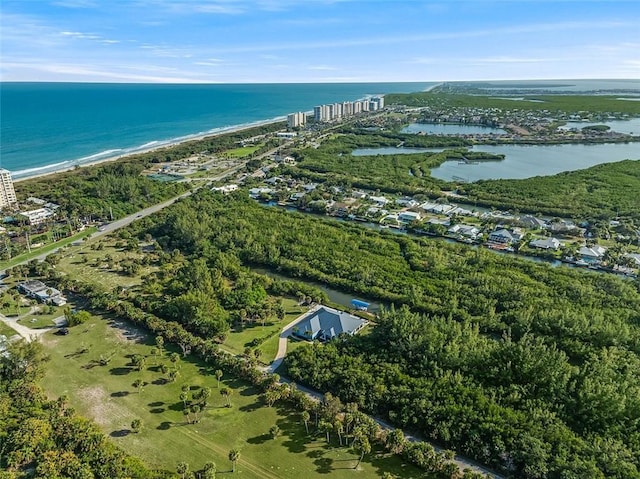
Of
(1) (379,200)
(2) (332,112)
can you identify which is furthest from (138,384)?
(2) (332,112)

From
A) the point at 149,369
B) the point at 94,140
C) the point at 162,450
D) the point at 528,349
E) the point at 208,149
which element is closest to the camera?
the point at 162,450

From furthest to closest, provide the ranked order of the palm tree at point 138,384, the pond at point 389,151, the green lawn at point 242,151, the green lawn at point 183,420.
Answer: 1. the pond at point 389,151
2. the green lawn at point 242,151
3. the palm tree at point 138,384
4. the green lawn at point 183,420

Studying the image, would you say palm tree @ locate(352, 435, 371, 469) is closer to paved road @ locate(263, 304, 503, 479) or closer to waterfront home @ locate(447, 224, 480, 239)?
paved road @ locate(263, 304, 503, 479)

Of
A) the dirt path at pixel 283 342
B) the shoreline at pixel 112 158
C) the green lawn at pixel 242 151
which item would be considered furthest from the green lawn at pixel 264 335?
the green lawn at pixel 242 151

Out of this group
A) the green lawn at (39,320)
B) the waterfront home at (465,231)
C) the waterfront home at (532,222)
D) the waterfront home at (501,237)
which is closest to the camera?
the green lawn at (39,320)

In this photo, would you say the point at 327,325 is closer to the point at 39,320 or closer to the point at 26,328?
the point at 39,320

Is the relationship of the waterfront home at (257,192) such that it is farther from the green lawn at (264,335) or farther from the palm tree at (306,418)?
the palm tree at (306,418)

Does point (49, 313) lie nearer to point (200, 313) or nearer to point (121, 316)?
point (121, 316)

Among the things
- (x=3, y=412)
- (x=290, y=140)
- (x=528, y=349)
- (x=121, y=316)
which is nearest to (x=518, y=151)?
(x=290, y=140)
